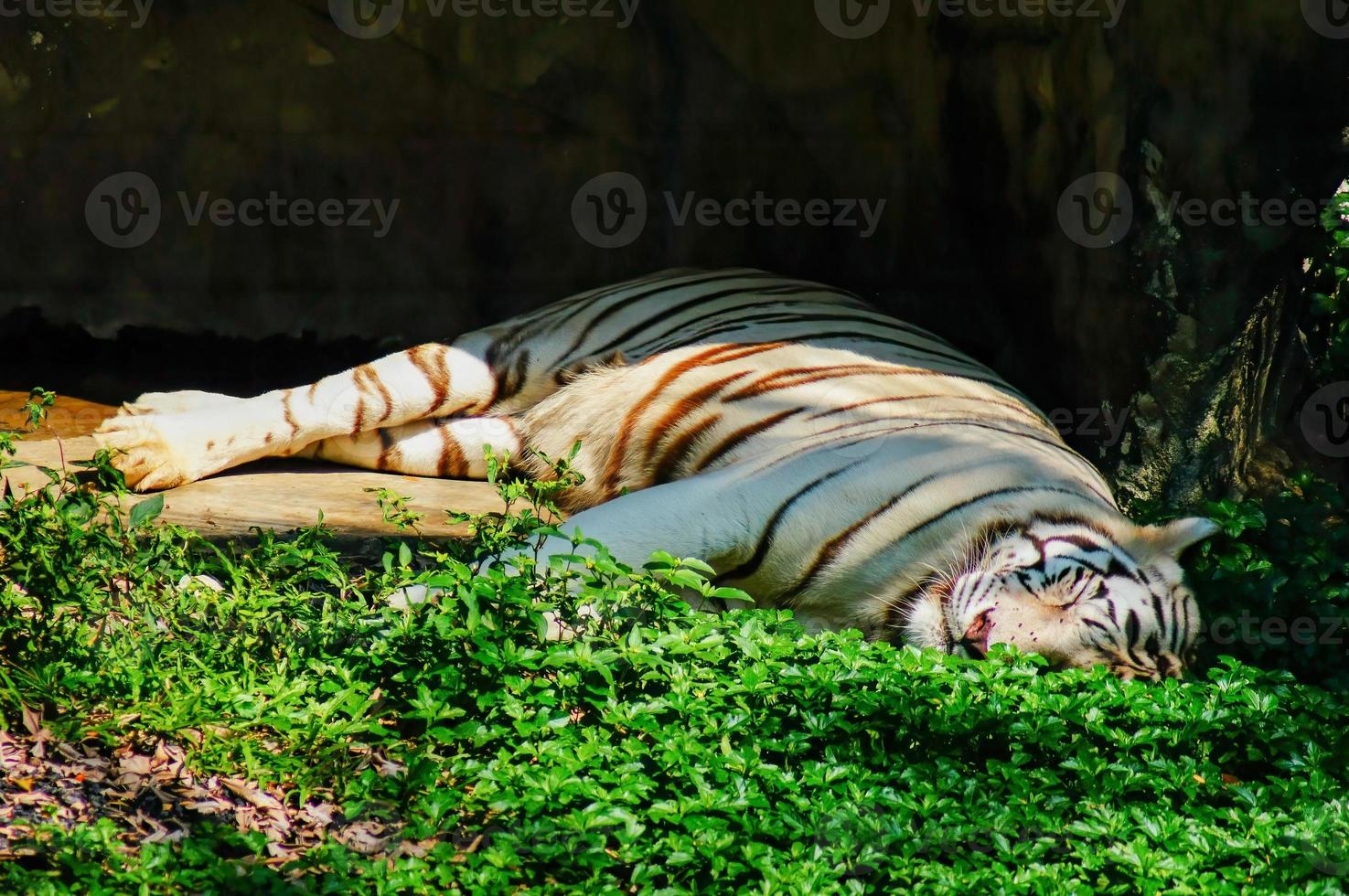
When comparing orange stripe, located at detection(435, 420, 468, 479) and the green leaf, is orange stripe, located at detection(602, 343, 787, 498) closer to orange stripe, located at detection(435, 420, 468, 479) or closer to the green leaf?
orange stripe, located at detection(435, 420, 468, 479)

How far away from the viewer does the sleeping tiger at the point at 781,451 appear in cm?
312

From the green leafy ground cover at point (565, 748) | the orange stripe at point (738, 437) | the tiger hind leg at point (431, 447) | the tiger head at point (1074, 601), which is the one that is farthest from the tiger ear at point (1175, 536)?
the tiger hind leg at point (431, 447)

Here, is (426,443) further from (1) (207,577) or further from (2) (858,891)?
(2) (858,891)

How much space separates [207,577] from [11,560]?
516mm

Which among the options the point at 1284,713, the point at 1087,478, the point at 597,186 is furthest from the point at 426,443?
the point at 1284,713

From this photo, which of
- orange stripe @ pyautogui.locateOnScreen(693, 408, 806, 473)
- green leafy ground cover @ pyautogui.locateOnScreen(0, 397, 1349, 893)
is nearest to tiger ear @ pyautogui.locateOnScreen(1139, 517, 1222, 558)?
green leafy ground cover @ pyautogui.locateOnScreen(0, 397, 1349, 893)

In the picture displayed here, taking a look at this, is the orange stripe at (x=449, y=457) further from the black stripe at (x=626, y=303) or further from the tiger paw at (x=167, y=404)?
the tiger paw at (x=167, y=404)

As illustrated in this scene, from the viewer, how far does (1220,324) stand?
3.99m

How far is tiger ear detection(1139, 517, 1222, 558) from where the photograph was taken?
3.24 m

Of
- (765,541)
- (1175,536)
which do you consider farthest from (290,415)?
(1175,536)

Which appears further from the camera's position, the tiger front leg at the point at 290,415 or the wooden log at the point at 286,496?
the tiger front leg at the point at 290,415

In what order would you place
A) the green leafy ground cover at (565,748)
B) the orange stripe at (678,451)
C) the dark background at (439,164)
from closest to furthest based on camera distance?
1. the green leafy ground cover at (565,748)
2. the orange stripe at (678,451)
3. the dark background at (439,164)

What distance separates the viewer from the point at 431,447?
457cm

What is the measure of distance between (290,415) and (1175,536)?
266cm
